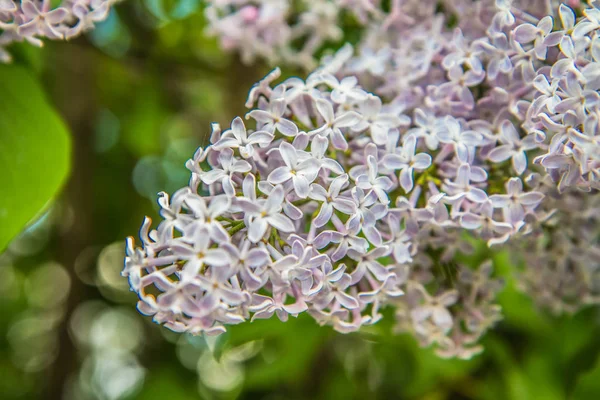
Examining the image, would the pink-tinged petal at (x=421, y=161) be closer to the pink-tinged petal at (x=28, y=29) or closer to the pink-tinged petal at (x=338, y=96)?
the pink-tinged petal at (x=338, y=96)

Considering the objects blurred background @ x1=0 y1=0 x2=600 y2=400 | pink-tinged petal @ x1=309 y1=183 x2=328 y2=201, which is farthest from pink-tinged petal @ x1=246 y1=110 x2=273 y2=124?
blurred background @ x1=0 y1=0 x2=600 y2=400

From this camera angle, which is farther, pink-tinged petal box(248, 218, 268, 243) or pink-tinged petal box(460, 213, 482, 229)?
pink-tinged petal box(460, 213, 482, 229)

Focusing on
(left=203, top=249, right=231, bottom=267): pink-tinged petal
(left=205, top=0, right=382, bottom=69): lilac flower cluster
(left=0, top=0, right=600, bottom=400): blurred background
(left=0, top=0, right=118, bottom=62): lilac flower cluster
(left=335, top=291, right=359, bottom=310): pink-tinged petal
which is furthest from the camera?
(left=0, top=0, right=600, bottom=400): blurred background

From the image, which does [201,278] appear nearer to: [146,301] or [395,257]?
[146,301]

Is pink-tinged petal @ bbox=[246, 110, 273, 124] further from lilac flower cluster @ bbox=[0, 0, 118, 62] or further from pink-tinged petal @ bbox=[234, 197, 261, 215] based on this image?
lilac flower cluster @ bbox=[0, 0, 118, 62]

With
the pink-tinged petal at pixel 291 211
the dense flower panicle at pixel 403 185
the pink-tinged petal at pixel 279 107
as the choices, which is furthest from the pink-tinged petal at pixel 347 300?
the pink-tinged petal at pixel 279 107

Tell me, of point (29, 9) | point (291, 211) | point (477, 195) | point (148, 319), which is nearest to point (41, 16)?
point (29, 9)

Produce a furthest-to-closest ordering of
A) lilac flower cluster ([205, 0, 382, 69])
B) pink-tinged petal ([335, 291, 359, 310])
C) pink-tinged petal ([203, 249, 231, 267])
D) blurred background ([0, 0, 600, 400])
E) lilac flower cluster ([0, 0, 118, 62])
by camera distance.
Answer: blurred background ([0, 0, 600, 400])
lilac flower cluster ([205, 0, 382, 69])
lilac flower cluster ([0, 0, 118, 62])
pink-tinged petal ([335, 291, 359, 310])
pink-tinged petal ([203, 249, 231, 267])
